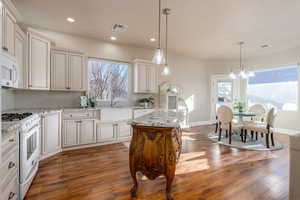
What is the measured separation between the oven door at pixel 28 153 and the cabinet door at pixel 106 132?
1.54 meters

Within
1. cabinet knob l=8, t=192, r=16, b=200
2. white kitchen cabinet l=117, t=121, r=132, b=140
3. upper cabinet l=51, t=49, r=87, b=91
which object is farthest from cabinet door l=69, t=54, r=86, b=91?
cabinet knob l=8, t=192, r=16, b=200

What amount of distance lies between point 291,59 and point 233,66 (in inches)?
74.4

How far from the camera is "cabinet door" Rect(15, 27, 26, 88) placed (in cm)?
274

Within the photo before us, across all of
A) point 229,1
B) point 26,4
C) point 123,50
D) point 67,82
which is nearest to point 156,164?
point 229,1

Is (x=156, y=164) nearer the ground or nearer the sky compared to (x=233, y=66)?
nearer the ground

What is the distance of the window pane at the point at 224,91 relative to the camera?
269 inches

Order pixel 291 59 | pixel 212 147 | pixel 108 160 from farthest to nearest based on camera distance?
pixel 291 59
pixel 212 147
pixel 108 160

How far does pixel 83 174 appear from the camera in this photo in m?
2.53

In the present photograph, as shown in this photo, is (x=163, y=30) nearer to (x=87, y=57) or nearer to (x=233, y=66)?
(x=87, y=57)

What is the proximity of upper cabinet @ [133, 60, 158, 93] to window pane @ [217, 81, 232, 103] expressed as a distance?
3.34 meters

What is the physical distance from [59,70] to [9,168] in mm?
2706

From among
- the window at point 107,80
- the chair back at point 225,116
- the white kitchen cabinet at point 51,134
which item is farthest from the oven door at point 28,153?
the chair back at point 225,116

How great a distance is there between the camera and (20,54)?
9.47 feet

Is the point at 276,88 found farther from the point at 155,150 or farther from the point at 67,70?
the point at 67,70
